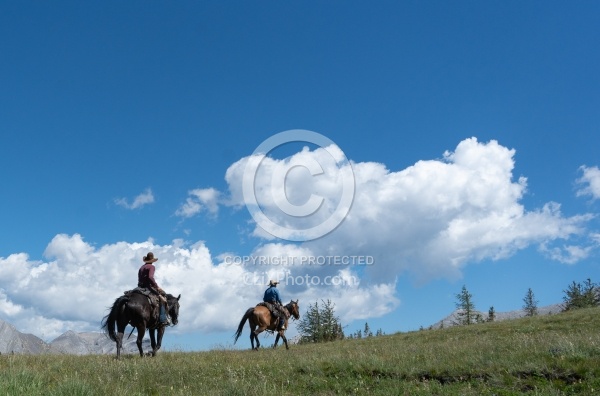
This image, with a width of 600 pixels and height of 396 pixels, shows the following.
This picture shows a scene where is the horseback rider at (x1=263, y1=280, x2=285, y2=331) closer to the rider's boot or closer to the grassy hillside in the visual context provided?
the rider's boot

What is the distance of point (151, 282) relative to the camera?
16703 mm

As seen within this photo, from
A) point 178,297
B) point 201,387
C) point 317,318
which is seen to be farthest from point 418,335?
point 317,318

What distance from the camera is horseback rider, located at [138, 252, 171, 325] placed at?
16672 millimetres

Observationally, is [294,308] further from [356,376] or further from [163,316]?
[356,376]

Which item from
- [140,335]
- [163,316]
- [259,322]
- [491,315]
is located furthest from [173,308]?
[491,315]

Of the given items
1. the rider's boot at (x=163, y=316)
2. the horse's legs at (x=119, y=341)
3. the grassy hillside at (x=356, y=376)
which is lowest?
the grassy hillside at (x=356, y=376)

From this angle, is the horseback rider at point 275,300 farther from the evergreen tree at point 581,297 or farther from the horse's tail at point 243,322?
the evergreen tree at point 581,297

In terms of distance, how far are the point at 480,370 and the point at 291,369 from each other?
13.2ft

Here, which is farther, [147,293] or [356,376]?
[147,293]

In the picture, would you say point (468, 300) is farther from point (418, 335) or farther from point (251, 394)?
point (251, 394)

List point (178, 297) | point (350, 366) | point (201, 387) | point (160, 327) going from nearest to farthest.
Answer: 1. point (201, 387)
2. point (350, 366)
3. point (160, 327)
4. point (178, 297)

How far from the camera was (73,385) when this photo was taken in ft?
26.9

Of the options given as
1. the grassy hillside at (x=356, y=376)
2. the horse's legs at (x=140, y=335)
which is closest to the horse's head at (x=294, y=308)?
the horse's legs at (x=140, y=335)

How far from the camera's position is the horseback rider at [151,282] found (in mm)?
16672
